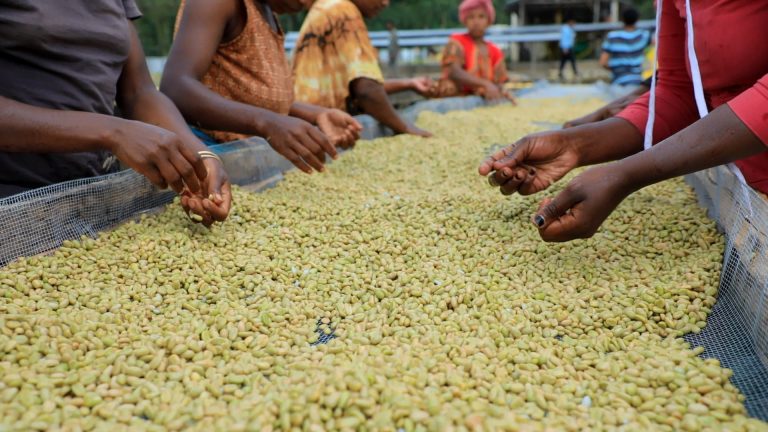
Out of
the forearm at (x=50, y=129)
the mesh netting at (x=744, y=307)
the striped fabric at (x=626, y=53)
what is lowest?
the striped fabric at (x=626, y=53)

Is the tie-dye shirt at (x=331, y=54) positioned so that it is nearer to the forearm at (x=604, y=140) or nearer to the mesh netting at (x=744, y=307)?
the forearm at (x=604, y=140)

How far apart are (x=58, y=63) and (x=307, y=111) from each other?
4.90ft

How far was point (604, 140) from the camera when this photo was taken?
7.13ft

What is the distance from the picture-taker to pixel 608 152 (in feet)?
7.20

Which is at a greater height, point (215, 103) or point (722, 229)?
point (215, 103)

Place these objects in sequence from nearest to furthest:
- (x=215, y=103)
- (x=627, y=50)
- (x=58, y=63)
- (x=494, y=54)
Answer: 1. (x=58, y=63)
2. (x=215, y=103)
3. (x=494, y=54)
4. (x=627, y=50)

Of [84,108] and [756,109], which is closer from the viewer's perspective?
[756,109]

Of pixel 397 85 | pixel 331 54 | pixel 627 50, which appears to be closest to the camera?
pixel 331 54

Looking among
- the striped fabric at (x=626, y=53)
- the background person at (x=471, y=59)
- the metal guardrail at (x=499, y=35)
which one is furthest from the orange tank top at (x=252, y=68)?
the metal guardrail at (x=499, y=35)

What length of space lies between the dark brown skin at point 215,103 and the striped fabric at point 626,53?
6.50 metres

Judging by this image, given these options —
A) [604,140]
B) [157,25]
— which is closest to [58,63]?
[604,140]

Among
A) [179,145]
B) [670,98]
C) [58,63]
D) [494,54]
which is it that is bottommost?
[494,54]

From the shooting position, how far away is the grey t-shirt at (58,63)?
5.66ft

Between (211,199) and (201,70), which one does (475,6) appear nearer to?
(201,70)
